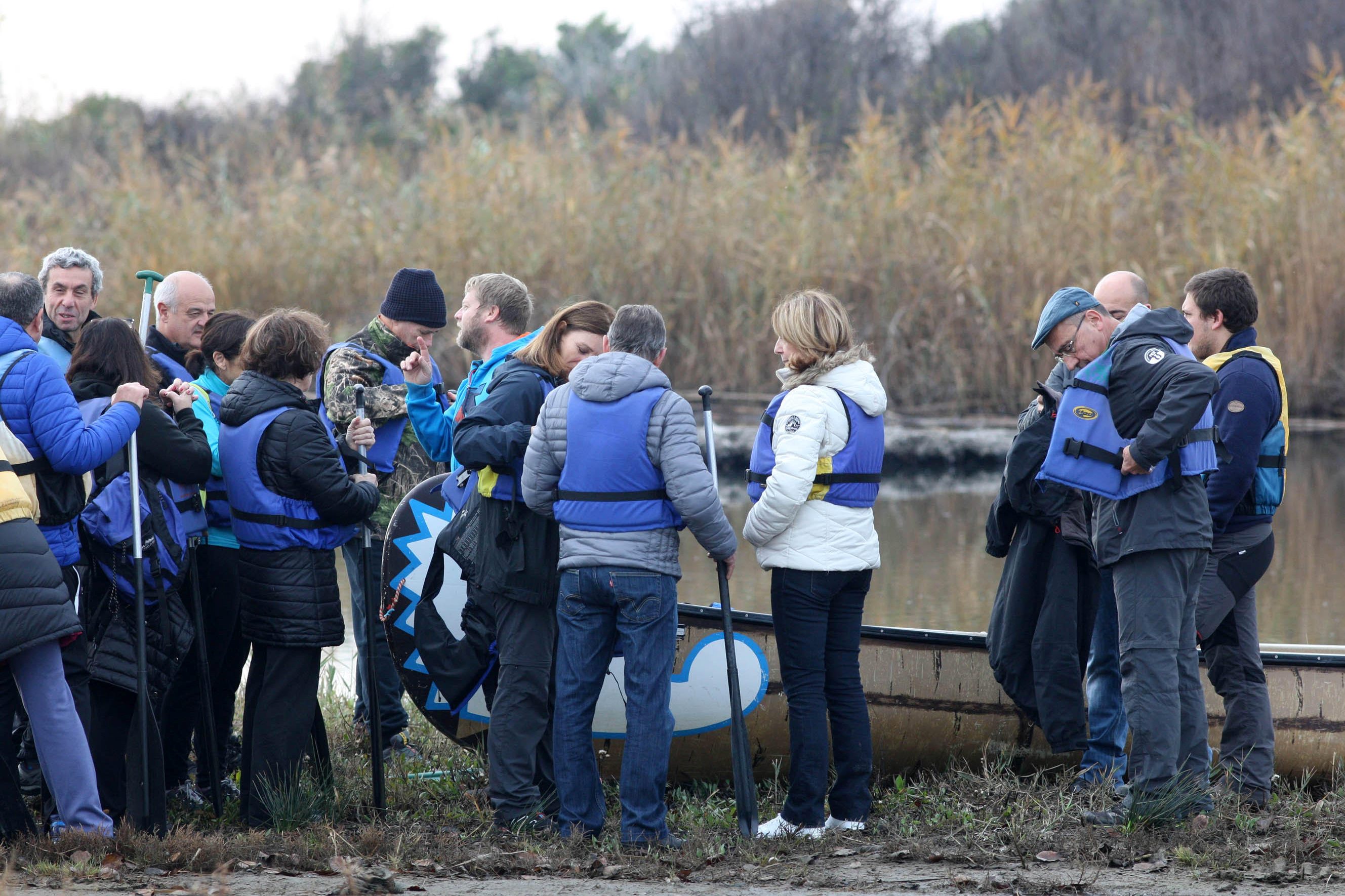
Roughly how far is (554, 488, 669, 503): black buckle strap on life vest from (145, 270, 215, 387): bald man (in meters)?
1.55

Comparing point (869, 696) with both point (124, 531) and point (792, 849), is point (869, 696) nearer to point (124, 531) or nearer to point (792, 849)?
point (792, 849)

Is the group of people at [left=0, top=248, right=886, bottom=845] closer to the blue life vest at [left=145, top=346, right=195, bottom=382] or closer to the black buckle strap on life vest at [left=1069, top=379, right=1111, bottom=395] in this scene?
the blue life vest at [left=145, top=346, right=195, bottom=382]

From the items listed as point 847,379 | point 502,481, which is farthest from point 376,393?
point 847,379

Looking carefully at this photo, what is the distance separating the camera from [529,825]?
13.3ft

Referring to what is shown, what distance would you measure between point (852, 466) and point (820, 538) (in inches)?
9.3

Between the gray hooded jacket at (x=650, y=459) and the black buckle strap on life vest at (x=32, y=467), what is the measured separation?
133 cm

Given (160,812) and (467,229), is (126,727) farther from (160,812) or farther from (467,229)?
(467,229)

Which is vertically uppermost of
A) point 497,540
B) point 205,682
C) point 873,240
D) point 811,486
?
point 873,240

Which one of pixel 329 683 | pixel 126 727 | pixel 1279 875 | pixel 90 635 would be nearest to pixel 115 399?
pixel 90 635

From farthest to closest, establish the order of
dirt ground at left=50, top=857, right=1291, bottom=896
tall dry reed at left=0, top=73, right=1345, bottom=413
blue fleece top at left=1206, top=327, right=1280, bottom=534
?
1. tall dry reed at left=0, top=73, right=1345, bottom=413
2. blue fleece top at left=1206, top=327, right=1280, bottom=534
3. dirt ground at left=50, top=857, right=1291, bottom=896

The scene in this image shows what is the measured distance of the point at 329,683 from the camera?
5945mm

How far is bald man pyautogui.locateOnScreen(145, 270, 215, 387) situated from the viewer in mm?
4625

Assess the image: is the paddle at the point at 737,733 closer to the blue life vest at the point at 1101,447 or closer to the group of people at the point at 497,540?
the group of people at the point at 497,540

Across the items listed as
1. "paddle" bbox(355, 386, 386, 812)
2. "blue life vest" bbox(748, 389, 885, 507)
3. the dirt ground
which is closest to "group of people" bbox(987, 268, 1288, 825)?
the dirt ground
